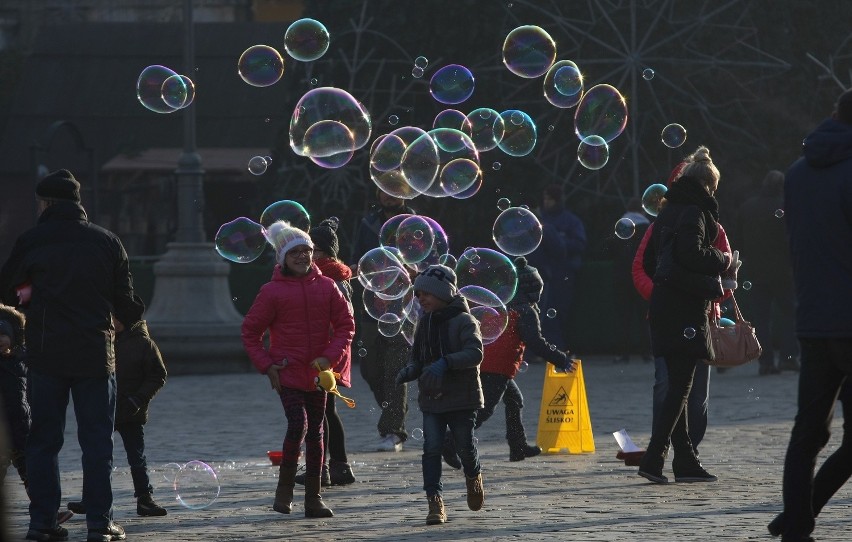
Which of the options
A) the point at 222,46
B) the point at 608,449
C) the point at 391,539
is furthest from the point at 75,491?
the point at 222,46

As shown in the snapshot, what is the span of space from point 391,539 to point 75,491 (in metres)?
2.26

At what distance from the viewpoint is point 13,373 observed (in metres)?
7.48

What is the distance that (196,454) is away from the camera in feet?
32.8

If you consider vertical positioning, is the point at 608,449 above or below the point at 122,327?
below

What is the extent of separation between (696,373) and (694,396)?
0.15m

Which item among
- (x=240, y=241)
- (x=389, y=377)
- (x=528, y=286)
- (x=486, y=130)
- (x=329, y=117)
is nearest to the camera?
(x=528, y=286)

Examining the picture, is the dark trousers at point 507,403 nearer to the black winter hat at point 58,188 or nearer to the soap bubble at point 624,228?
the black winter hat at point 58,188

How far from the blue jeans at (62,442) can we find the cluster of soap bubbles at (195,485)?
3.08 ft

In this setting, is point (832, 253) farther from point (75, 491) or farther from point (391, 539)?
point (75, 491)

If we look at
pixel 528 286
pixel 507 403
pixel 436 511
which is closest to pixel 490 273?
pixel 528 286

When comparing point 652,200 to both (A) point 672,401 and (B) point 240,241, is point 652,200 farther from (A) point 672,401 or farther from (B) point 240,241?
(A) point 672,401

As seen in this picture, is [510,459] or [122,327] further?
[510,459]

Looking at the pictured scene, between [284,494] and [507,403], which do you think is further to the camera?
[507,403]

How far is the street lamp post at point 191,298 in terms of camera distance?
16734 mm
